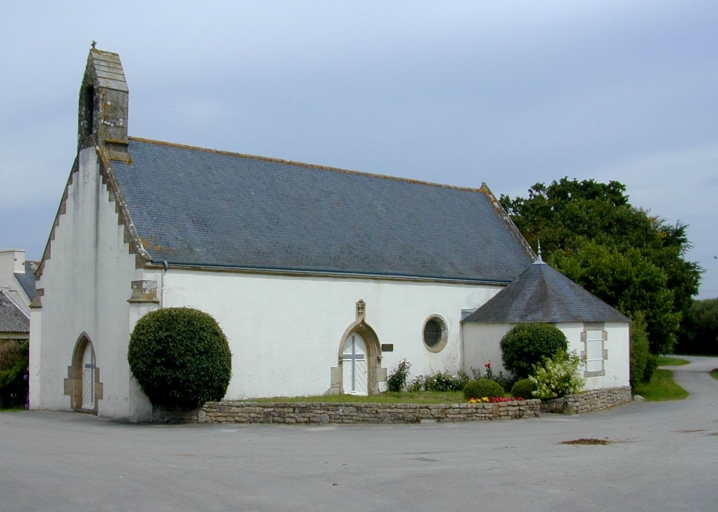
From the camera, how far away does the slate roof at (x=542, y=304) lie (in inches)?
1079

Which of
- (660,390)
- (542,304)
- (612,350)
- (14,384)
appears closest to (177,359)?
(14,384)

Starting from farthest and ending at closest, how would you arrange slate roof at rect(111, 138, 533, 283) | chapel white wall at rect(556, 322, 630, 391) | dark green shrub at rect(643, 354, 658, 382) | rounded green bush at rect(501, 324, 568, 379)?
1. dark green shrub at rect(643, 354, 658, 382)
2. chapel white wall at rect(556, 322, 630, 391)
3. rounded green bush at rect(501, 324, 568, 379)
4. slate roof at rect(111, 138, 533, 283)

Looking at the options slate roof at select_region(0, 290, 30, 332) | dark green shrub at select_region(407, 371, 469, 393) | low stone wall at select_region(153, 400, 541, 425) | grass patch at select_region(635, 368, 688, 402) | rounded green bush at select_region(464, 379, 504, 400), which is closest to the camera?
low stone wall at select_region(153, 400, 541, 425)

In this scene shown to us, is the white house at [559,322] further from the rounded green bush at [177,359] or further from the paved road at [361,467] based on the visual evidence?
the rounded green bush at [177,359]

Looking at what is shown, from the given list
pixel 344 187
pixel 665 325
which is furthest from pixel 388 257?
pixel 665 325

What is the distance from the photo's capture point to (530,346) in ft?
85.5

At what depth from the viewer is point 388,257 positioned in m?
28.2

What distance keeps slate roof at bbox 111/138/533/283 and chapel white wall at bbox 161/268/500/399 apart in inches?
20.7

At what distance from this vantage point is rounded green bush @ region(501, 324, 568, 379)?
2586 centimetres

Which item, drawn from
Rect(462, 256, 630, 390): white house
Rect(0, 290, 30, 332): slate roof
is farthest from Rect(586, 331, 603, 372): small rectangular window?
Rect(0, 290, 30, 332): slate roof

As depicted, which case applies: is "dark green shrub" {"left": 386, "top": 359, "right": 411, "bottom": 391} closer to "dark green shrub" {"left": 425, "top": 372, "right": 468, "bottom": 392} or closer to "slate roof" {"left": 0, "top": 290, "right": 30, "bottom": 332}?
"dark green shrub" {"left": 425, "top": 372, "right": 468, "bottom": 392}

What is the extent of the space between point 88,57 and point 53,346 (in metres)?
9.02

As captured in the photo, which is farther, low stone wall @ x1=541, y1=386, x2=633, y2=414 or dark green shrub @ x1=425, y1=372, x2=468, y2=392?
dark green shrub @ x1=425, y1=372, x2=468, y2=392

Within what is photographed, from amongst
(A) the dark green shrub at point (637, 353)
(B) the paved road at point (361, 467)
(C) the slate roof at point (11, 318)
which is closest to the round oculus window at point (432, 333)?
(A) the dark green shrub at point (637, 353)
